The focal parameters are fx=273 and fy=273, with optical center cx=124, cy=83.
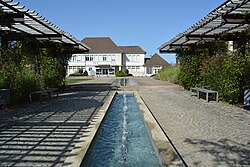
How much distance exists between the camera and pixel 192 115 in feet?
29.2

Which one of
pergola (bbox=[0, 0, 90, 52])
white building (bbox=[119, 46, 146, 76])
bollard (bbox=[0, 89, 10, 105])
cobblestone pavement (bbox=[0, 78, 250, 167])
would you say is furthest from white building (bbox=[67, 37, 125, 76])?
cobblestone pavement (bbox=[0, 78, 250, 167])

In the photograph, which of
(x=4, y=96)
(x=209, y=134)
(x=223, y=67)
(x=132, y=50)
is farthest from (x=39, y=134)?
(x=132, y=50)

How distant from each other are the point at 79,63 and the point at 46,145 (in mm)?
58087

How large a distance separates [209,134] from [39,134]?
12.8 ft

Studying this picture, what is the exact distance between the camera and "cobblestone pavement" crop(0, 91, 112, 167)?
4.56 metres

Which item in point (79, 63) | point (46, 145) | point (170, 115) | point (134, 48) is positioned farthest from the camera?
point (134, 48)

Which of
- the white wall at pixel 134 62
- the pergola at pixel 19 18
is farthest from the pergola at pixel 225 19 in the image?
the white wall at pixel 134 62

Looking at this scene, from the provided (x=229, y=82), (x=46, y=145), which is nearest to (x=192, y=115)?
(x=229, y=82)

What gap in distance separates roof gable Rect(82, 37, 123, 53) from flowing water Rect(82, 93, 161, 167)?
54474 millimetres

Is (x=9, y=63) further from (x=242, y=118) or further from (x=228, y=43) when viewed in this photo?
(x=228, y=43)

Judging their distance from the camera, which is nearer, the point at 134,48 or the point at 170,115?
the point at 170,115

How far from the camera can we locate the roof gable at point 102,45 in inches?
2461

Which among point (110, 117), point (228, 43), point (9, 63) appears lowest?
point (110, 117)

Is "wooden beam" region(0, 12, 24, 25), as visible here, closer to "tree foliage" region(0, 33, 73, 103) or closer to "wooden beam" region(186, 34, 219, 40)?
"tree foliage" region(0, 33, 73, 103)
